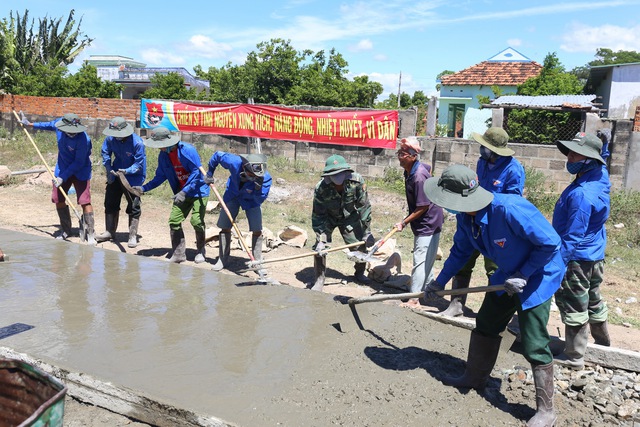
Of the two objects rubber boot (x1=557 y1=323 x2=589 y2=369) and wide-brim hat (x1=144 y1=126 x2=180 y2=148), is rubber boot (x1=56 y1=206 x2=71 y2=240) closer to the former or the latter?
wide-brim hat (x1=144 y1=126 x2=180 y2=148)

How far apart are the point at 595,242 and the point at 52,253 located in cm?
557

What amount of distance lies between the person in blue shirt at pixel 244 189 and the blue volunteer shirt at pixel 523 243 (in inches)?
118

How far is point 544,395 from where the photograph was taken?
3316 mm

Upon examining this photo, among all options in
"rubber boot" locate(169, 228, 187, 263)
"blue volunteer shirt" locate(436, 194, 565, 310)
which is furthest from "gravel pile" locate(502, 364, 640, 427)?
"rubber boot" locate(169, 228, 187, 263)

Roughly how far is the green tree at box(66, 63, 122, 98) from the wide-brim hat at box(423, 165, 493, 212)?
65.6ft

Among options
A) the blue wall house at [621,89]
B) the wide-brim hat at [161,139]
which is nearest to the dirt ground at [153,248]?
the wide-brim hat at [161,139]

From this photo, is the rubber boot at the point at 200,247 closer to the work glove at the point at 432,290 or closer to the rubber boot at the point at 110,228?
the rubber boot at the point at 110,228

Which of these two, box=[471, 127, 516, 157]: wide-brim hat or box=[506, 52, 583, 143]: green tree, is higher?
box=[506, 52, 583, 143]: green tree

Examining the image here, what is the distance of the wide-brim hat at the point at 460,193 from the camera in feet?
10.8

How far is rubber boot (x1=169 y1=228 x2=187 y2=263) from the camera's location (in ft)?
22.3

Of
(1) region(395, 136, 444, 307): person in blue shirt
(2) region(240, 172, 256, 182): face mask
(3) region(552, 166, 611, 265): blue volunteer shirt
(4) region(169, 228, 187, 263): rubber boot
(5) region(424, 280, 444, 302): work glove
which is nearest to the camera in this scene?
(5) region(424, 280, 444, 302): work glove

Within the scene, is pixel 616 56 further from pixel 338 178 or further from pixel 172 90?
pixel 338 178

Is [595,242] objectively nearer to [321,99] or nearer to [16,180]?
[16,180]

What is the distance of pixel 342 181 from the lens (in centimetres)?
573
